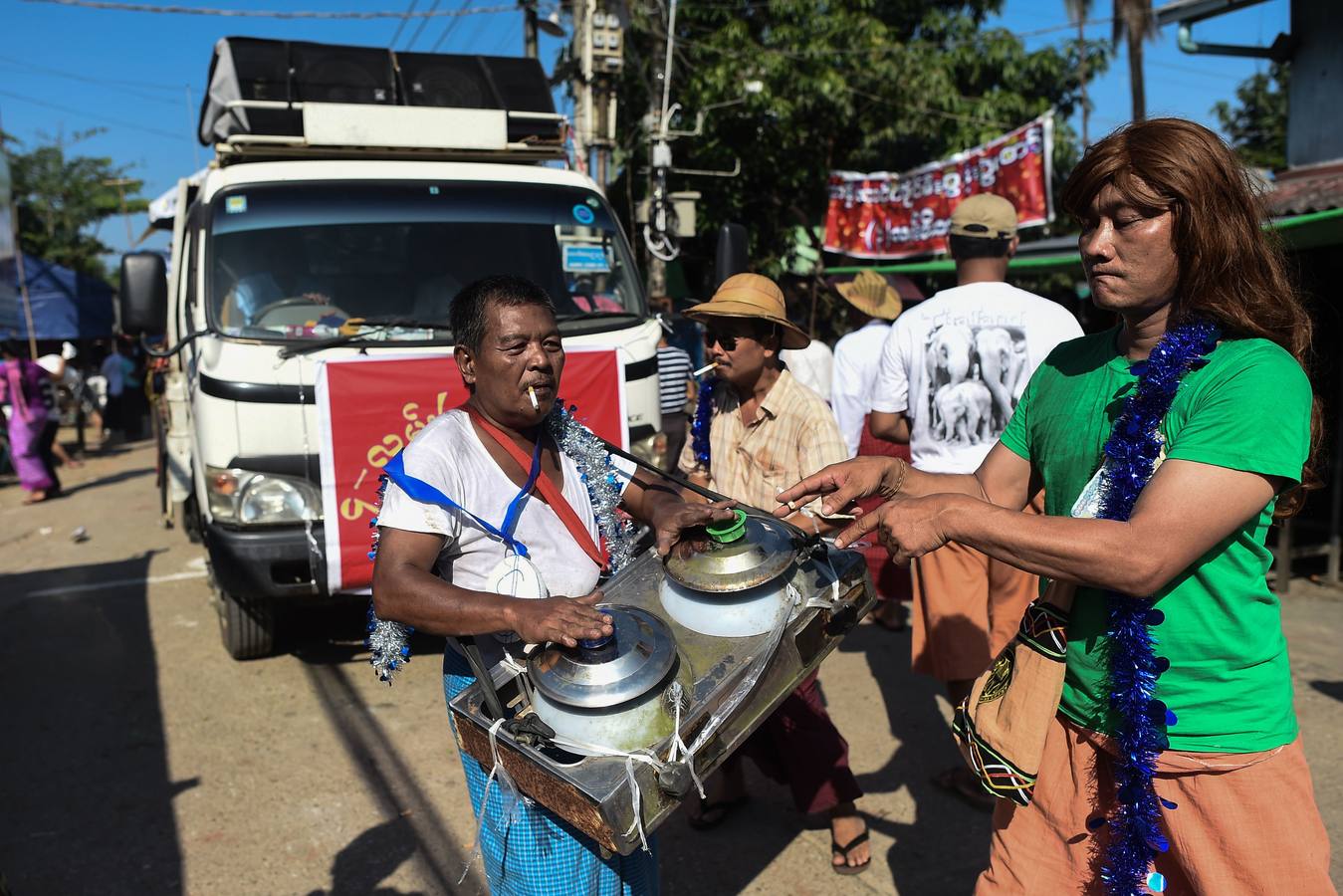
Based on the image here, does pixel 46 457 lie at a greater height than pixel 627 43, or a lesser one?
lesser

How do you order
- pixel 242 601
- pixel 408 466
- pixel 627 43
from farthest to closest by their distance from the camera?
pixel 627 43
pixel 242 601
pixel 408 466

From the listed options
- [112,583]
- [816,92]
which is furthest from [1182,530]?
[816,92]

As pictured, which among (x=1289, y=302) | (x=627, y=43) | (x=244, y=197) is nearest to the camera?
(x=1289, y=302)

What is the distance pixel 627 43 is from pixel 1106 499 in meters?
11.5

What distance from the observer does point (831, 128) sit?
1281 cm

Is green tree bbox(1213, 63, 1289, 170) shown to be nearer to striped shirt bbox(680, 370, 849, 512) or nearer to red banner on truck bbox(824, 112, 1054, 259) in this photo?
red banner on truck bbox(824, 112, 1054, 259)

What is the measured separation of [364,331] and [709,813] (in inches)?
103

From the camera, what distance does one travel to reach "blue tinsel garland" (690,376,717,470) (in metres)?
3.49

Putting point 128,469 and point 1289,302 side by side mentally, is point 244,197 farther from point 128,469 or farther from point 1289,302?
point 128,469

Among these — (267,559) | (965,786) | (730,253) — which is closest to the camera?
(965,786)

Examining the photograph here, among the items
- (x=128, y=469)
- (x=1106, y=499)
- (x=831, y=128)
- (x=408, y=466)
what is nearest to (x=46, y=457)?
(x=128, y=469)

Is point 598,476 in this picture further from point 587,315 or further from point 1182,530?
point 587,315

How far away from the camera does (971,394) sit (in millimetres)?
3508

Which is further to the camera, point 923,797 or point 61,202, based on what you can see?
point 61,202
